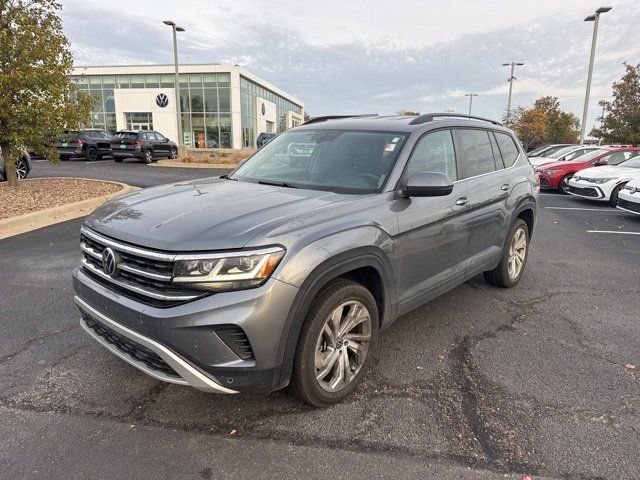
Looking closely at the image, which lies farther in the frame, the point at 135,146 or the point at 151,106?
the point at 151,106

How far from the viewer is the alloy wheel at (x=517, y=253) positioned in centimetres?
505

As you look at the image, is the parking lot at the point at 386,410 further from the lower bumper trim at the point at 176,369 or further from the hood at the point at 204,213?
the hood at the point at 204,213

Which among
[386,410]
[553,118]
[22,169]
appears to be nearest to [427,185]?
[386,410]

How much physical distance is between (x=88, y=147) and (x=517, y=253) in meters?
23.6

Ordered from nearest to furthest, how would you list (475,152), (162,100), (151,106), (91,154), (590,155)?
(475,152) → (590,155) → (91,154) → (162,100) → (151,106)

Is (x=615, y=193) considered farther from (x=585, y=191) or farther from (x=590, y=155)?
(x=590, y=155)

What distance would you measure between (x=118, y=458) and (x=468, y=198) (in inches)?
124

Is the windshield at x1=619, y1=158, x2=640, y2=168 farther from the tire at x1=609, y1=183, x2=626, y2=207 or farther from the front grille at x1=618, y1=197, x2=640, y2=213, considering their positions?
the front grille at x1=618, y1=197, x2=640, y2=213

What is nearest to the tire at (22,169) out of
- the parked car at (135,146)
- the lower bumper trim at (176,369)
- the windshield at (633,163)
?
the parked car at (135,146)

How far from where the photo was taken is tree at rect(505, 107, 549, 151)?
4338cm

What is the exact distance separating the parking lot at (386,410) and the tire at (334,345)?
15cm

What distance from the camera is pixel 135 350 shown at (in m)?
2.61

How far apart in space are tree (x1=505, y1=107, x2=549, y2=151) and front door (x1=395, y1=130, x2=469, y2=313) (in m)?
44.1

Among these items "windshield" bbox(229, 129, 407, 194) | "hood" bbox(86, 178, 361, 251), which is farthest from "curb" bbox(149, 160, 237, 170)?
"hood" bbox(86, 178, 361, 251)
